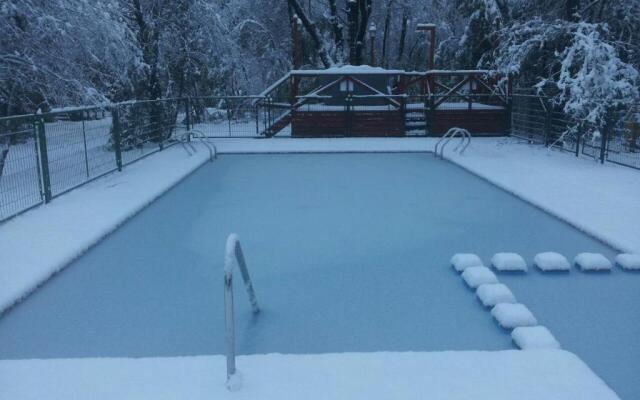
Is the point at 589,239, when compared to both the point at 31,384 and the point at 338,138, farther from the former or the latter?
the point at 338,138

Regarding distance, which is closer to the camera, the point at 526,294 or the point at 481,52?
the point at 526,294

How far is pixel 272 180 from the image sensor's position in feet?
38.0

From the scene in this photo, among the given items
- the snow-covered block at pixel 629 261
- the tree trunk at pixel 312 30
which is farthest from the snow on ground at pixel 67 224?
the tree trunk at pixel 312 30

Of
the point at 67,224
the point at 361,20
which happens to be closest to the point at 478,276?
the point at 67,224

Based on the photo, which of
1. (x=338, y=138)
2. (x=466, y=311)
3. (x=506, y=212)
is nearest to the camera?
(x=466, y=311)

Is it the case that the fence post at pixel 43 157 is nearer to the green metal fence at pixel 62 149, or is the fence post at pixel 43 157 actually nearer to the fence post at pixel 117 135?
the green metal fence at pixel 62 149

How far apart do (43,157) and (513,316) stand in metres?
7.13

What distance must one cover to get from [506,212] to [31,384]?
22.9 ft

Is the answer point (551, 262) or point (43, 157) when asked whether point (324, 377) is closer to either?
point (551, 262)

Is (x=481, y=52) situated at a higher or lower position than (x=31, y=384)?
higher

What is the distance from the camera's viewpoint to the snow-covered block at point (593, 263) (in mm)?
5863

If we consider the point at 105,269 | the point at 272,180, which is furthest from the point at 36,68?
the point at 105,269

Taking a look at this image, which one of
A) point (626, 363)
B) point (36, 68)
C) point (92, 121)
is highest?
point (36, 68)

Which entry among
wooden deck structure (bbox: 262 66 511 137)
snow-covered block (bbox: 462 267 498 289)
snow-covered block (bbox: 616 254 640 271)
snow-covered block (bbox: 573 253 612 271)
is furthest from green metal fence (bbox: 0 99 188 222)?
snow-covered block (bbox: 616 254 640 271)
